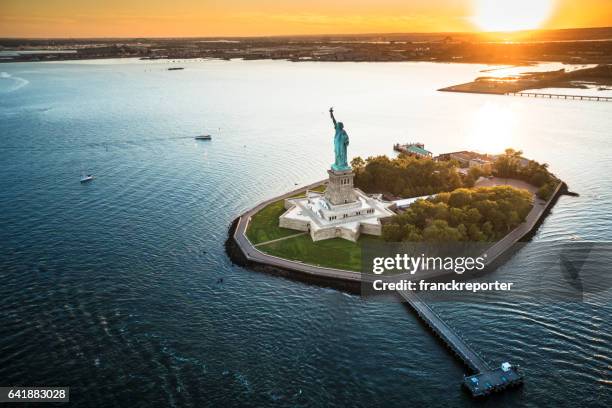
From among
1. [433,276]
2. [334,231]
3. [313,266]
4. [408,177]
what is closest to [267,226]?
[334,231]

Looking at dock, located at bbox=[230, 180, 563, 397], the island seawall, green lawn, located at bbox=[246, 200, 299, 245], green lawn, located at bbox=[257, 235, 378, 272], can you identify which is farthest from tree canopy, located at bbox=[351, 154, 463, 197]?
green lawn, located at bbox=[257, 235, 378, 272]

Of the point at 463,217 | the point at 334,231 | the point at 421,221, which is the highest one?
the point at 463,217

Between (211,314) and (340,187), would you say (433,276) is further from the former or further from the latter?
(211,314)

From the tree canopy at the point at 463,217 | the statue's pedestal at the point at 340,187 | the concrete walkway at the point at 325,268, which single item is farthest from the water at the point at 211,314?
the statue's pedestal at the point at 340,187

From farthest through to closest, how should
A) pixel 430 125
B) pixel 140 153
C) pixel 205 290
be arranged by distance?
pixel 430 125 < pixel 140 153 < pixel 205 290

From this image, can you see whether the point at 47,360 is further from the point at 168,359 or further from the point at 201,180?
the point at 201,180

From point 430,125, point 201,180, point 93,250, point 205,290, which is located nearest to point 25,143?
point 201,180
